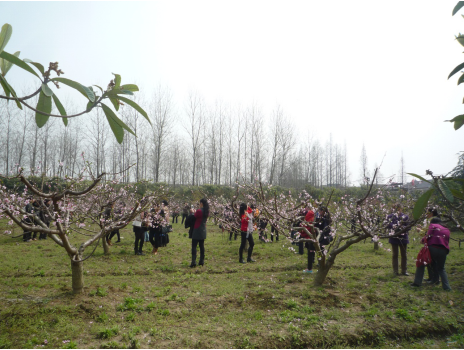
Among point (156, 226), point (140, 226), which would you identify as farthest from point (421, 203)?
point (156, 226)

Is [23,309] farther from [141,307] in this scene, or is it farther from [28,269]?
[28,269]

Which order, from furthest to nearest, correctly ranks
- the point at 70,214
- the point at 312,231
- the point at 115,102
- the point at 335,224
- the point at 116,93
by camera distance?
the point at 335,224
the point at 70,214
the point at 312,231
the point at 115,102
the point at 116,93

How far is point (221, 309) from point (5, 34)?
470 cm

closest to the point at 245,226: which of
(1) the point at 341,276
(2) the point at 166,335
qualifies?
(1) the point at 341,276

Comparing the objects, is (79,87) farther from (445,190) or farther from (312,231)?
(312,231)

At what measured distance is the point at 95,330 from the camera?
149 inches

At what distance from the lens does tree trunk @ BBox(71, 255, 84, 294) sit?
4644mm

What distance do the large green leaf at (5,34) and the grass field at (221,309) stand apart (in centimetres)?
360

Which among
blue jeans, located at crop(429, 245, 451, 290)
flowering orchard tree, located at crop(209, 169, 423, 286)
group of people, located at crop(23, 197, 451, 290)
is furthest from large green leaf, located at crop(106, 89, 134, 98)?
blue jeans, located at crop(429, 245, 451, 290)

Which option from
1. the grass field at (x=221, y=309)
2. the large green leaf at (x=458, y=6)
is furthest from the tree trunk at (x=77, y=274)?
the large green leaf at (x=458, y=6)

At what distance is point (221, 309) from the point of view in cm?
473

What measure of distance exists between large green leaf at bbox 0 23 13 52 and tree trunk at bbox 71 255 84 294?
4.35 m

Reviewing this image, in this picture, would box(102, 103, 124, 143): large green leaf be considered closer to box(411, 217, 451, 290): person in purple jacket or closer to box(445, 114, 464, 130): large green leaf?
box(445, 114, 464, 130): large green leaf

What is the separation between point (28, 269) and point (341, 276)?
8030 millimetres
